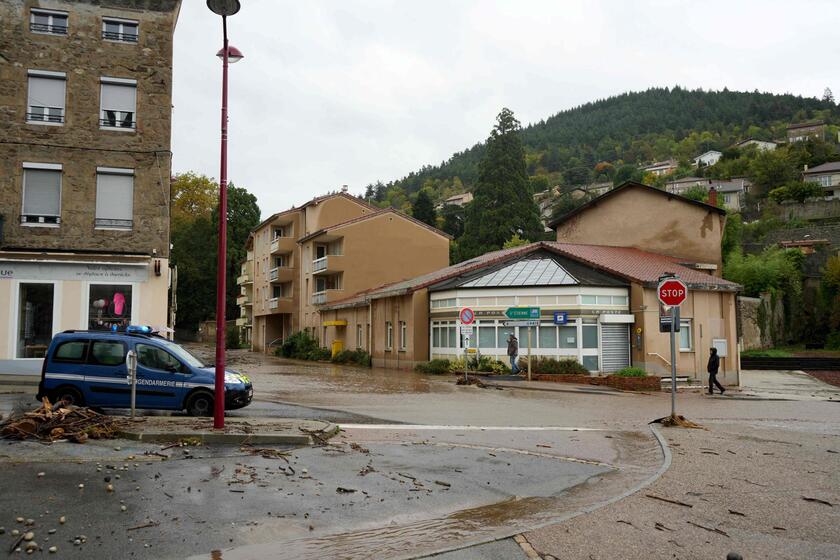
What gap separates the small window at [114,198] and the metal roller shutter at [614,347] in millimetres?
18401

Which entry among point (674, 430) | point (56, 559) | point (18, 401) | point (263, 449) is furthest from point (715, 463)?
point (18, 401)

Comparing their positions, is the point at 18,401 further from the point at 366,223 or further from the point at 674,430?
the point at 366,223

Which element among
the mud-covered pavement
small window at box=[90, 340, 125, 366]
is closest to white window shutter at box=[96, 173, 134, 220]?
small window at box=[90, 340, 125, 366]

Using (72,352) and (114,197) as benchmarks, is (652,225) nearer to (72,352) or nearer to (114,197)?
(114,197)

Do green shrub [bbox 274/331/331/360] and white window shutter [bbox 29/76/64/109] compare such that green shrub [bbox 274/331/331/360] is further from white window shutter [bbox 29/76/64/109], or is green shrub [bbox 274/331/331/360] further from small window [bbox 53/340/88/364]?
small window [bbox 53/340/88/364]

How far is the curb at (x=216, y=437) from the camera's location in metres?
10.3

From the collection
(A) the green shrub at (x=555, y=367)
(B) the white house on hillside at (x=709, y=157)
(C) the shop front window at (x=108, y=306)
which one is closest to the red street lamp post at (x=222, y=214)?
(C) the shop front window at (x=108, y=306)

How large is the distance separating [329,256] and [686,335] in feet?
85.9

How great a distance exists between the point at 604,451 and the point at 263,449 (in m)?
5.27

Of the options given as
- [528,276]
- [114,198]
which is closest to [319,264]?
[528,276]

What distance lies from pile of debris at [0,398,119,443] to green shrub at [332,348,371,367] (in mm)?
27684

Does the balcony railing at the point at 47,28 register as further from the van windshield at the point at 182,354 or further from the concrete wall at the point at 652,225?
the concrete wall at the point at 652,225

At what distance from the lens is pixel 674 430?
43.7ft

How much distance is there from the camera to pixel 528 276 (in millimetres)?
30219
